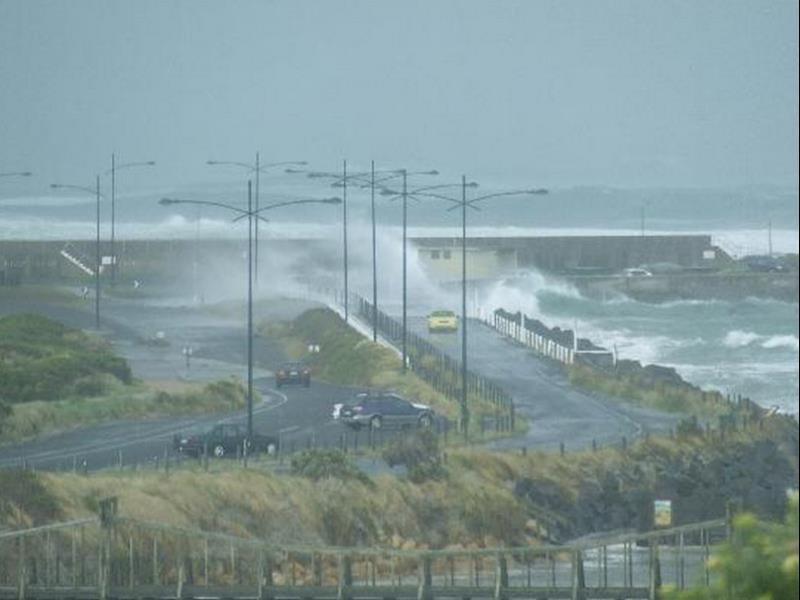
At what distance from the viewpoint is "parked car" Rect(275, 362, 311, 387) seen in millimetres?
28781

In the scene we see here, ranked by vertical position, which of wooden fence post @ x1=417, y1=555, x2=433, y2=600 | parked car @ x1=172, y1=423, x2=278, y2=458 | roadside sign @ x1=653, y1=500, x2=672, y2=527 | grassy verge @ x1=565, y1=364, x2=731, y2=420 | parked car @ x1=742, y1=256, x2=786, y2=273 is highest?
parked car @ x1=742, y1=256, x2=786, y2=273

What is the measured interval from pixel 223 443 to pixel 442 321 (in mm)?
3933

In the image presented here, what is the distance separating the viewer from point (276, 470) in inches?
981

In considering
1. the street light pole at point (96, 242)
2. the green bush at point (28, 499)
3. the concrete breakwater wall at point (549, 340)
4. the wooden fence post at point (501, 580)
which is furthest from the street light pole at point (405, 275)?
the wooden fence post at point (501, 580)

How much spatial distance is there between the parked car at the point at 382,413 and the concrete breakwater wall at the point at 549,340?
5.71ft

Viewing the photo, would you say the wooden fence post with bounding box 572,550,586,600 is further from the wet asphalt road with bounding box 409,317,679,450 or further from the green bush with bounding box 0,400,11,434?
the green bush with bounding box 0,400,11,434

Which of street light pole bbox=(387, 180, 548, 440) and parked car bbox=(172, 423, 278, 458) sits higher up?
street light pole bbox=(387, 180, 548, 440)

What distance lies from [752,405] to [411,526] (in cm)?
384

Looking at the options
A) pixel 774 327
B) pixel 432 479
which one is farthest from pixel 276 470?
pixel 774 327

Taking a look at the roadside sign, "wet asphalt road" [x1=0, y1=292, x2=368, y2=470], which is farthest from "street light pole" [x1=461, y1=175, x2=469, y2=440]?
the roadside sign

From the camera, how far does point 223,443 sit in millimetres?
26125

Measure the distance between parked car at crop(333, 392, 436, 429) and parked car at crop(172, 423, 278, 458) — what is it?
1.16m

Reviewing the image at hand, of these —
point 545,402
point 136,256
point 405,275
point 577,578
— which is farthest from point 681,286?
point 136,256

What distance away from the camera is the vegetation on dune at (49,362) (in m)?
28.0
